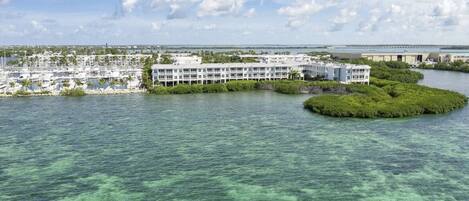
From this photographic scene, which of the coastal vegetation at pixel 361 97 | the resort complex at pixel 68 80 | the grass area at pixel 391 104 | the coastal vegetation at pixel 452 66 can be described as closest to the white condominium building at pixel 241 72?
the coastal vegetation at pixel 361 97

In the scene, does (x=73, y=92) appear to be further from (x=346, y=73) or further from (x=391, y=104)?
(x=346, y=73)

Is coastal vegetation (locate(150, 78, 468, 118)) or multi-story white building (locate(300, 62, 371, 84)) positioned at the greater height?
multi-story white building (locate(300, 62, 371, 84))

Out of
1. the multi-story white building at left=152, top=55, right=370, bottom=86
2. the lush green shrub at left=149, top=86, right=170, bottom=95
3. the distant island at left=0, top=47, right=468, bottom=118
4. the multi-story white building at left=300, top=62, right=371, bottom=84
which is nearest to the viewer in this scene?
the distant island at left=0, top=47, right=468, bottom=118

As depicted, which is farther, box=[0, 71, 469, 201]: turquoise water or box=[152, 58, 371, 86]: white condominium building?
box=[152, 58, 371, 86]: white condominium building

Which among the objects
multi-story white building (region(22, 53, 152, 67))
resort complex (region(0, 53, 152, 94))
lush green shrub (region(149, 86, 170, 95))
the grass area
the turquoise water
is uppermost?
multi-story white building (region(22, 53, 152, 67))

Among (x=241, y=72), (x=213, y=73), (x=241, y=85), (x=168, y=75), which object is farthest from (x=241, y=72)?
(x=168, y=75)

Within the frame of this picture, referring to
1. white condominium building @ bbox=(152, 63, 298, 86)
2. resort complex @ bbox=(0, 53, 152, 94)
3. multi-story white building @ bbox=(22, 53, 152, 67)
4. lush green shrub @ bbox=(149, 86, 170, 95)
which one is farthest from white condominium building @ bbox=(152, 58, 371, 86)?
multi-story white building @ bbox=(22, 53, 152, 67)

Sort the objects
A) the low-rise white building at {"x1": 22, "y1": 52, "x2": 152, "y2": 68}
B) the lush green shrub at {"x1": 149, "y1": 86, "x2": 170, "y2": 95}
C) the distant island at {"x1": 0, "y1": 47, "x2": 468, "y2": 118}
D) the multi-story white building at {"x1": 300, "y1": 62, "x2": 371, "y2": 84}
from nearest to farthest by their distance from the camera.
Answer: the distant island at {"x1": 0, "y1": 47, "x2": 468, "y2": 118}, the lush green shrub at {"x1": 149, "y1": 86, "x2": 170, "y2": 95}, the multi-story white building at {"x1": 300, "y1": 62, "x2": 371, "y2": 84}, the low-rise white building at {"x1": 22, "y1": 52, "x2": 152, "y2": 68}

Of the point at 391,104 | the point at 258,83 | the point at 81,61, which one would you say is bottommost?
the point at 391,104

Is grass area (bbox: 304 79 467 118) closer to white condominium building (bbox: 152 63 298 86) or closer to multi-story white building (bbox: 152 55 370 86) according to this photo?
multi-story white building (bbox: 152 55 370 86)
